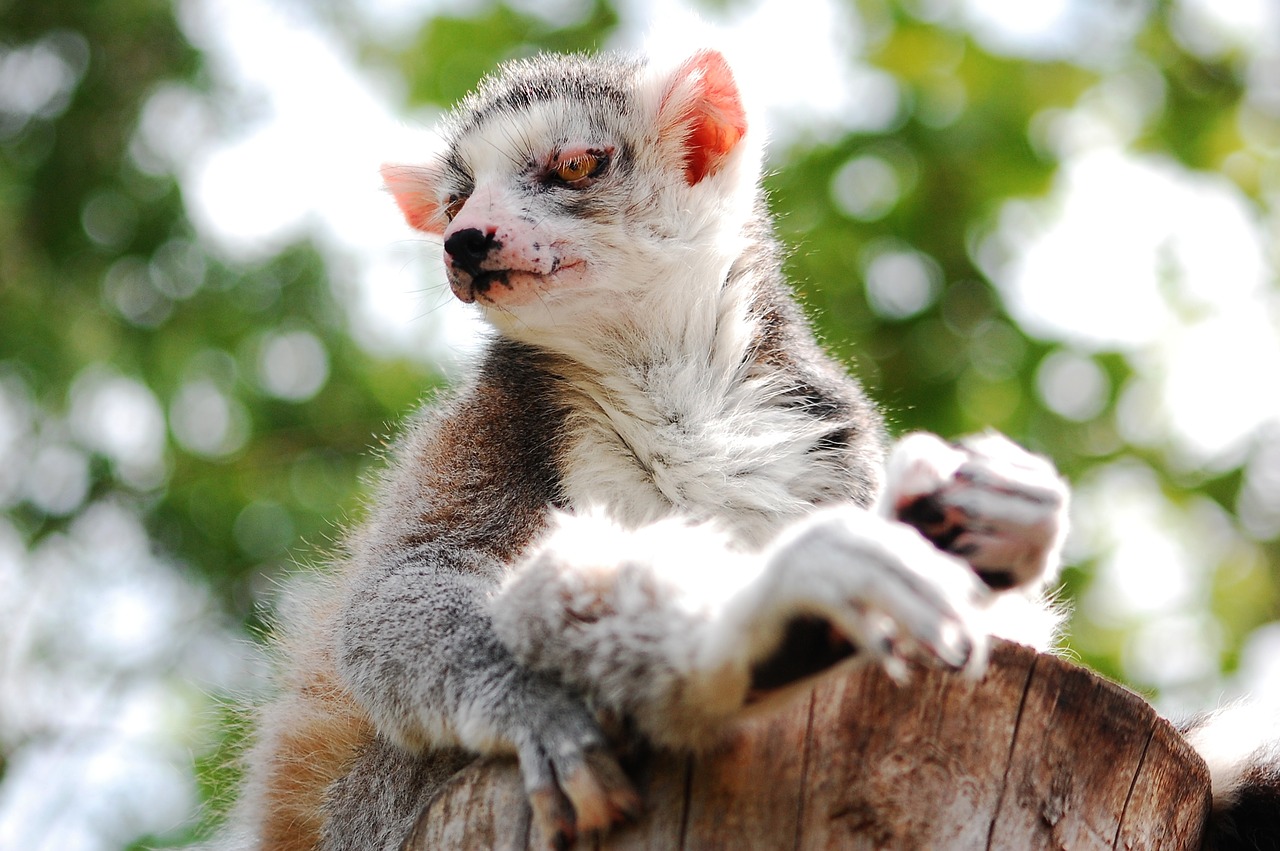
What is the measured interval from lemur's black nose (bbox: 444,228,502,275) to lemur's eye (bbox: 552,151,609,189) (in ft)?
1.88

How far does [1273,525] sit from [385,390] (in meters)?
7.30

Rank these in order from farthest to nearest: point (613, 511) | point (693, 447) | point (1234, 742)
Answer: point (693, 447) < point (613, 511) < point (1234, 742)

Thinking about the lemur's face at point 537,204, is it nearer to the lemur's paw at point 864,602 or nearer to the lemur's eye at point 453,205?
the lemur's eye at point 453,205

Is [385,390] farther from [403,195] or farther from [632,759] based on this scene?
[632,759]

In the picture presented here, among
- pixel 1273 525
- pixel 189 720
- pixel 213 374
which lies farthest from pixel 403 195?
pixel 1273 525

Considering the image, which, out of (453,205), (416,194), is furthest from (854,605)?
(416,194)

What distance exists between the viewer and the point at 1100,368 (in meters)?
8.07

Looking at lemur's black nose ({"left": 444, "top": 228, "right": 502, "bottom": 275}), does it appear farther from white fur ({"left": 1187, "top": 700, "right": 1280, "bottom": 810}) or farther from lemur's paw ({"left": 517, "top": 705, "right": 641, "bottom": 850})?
white fur ({"left": 1187, "top": 700, "right": 1280, "bottom": 810})

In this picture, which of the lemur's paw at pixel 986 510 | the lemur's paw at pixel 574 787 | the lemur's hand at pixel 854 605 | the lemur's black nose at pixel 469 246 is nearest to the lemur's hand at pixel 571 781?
the lemur's paw at pixel 574 787

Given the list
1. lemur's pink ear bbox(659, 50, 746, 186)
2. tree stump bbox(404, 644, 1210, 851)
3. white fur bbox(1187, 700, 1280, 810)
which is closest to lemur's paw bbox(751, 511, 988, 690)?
tree stump bbox(404, 644, 1210, 851)

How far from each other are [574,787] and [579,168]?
2824mm

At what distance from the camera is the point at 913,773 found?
2543mm

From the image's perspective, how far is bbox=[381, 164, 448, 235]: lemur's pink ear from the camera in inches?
214

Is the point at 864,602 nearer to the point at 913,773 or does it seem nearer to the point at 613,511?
the point at 913,773
